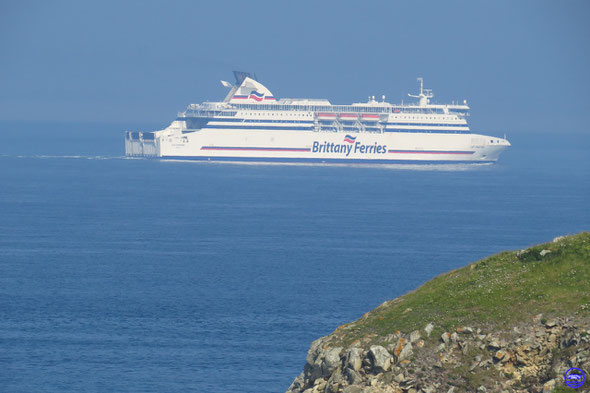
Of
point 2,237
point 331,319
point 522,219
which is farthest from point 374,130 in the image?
point 331,319

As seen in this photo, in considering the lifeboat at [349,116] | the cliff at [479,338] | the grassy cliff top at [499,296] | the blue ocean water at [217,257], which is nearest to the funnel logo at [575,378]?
the cliff at [479,338]

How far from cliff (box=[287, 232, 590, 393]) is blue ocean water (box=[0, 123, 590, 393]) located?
13.5 m

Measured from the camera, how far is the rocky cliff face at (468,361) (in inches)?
763

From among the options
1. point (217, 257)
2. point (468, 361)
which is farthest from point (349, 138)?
point (468, 361)

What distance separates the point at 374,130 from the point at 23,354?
349 ft

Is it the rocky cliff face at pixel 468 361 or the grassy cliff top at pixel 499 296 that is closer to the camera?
the rocky cliff face at pixel 468 361

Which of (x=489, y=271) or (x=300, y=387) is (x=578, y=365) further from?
(x=300, y=387)

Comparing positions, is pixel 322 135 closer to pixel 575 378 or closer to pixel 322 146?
pixel 322 146

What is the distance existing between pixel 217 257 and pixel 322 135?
77.9 meters

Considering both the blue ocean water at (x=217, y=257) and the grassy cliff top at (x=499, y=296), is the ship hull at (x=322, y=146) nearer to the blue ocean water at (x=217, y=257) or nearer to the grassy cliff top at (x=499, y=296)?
the blue ocean water at (x=217, y=257)

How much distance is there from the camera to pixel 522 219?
269ft

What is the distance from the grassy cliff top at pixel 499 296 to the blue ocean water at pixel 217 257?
1296 centimetres

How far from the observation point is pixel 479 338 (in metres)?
20.3

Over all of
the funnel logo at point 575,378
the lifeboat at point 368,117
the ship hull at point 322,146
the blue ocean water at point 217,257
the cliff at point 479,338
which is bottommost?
the funnel logo at point 575,378
